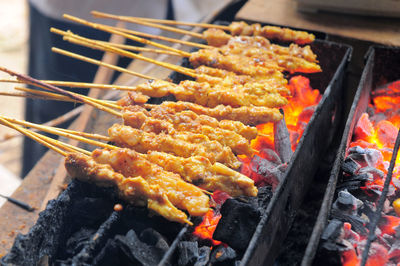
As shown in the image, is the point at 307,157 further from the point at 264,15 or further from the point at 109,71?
the point at 109,71

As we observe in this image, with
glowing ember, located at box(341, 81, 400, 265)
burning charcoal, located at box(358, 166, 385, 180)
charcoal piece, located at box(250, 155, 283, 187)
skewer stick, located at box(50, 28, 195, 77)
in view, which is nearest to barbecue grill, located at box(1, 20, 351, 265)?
charcoal piece, located at box(250, 155, 283, 187)

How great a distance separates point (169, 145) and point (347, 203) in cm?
131

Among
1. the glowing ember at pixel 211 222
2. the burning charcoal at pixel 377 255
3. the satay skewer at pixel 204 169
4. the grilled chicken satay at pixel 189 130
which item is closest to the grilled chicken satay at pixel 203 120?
the grilled chicken satay at pixel 189 130

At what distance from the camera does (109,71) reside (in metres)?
4.80

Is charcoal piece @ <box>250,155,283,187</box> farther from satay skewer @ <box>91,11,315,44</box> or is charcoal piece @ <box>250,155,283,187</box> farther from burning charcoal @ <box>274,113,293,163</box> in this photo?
satay skewer @ <box>91,11,315,44</box>

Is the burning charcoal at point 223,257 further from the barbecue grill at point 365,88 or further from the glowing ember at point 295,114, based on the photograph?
the glowing ember at point 295,114

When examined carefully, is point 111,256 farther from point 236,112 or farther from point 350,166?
point 350,166

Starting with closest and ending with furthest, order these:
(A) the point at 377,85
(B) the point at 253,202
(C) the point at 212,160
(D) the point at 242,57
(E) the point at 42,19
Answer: (B) the point at 253,202 < (C) the point at 212,160 < (D) the point at 242,57 < (A) the point at 377,85 < (E) the point at 42,19

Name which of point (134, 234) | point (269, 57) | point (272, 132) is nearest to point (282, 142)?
point (272, 132)

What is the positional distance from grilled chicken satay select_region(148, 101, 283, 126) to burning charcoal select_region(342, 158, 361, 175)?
62 centimetres

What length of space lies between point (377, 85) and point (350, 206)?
1.93m

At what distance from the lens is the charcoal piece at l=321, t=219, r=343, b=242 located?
240cm

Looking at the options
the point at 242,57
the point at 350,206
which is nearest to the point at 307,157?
the point at 350,206

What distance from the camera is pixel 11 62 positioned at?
8711 millimetres
